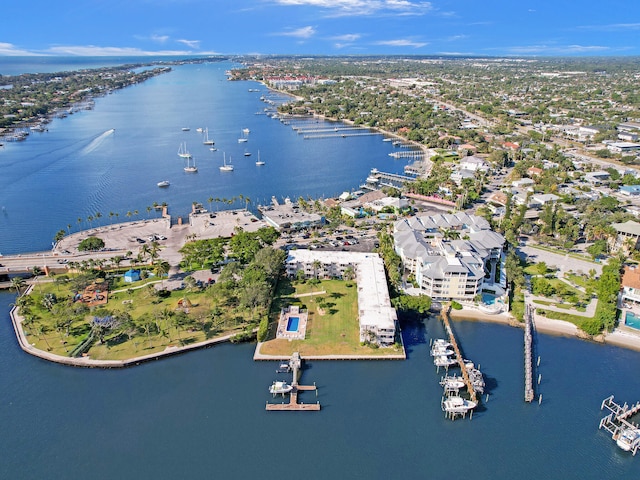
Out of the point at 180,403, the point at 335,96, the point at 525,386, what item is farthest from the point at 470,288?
the point at 335,96

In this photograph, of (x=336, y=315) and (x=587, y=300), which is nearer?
(x=336, y=315)

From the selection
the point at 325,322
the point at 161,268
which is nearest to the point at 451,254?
the point at 325,322

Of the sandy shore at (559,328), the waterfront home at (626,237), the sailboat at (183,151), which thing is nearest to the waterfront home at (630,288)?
the sandy shore at (559,328)

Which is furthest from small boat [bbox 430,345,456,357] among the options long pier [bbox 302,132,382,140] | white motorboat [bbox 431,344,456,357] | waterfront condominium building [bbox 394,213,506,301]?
long pier [bbox 302,132,382,140]

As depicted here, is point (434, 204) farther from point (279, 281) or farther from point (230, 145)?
point (230, 145)

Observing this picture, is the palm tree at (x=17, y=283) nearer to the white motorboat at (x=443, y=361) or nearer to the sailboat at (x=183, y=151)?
the white motorboat at (x=443, y=361)
